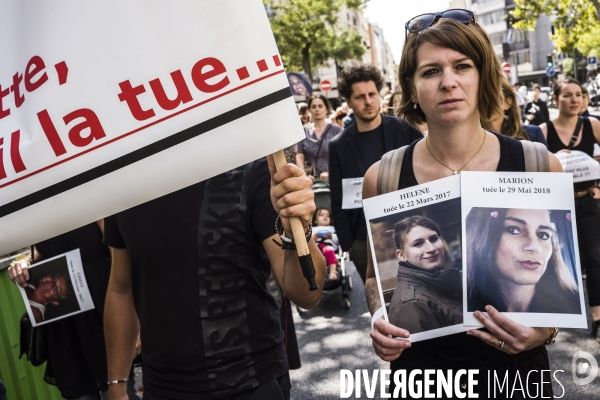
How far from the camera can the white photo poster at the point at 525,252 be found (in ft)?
6.46

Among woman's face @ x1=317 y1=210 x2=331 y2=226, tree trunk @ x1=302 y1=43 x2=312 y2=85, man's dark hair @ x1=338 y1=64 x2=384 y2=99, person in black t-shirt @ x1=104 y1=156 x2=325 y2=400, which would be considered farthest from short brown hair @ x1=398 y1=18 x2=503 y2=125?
tree trunk @ x1=302 y1=43 x2=312 y2=85

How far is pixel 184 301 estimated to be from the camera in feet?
6.85

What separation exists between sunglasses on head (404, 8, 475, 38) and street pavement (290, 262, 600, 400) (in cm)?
276

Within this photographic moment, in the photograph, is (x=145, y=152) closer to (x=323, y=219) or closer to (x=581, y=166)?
(x=581, y=166)

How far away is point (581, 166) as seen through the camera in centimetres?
490

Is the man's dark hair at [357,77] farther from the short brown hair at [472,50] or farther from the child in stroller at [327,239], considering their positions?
the short brown hair at [472,50]

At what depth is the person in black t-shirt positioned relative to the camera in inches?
81.1

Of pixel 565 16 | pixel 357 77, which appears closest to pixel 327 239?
pixel 357 77

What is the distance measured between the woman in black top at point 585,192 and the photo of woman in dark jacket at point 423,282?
3457 mm

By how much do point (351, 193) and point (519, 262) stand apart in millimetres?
2665

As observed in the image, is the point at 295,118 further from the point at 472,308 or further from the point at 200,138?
the point at 472,308

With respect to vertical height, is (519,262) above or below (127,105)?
below

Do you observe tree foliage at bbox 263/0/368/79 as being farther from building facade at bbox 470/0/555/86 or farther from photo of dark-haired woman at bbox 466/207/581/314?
building facade at bbox 470/0/555/86

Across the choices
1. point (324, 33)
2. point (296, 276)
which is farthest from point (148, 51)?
point (324, 33)
